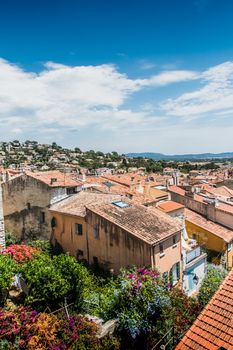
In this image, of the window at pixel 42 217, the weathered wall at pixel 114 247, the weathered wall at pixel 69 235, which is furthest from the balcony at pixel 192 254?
the window at pixel 42 217

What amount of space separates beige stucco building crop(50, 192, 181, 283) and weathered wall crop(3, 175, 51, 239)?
1.66 meters

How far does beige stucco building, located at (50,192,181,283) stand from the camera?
2078 centimetres

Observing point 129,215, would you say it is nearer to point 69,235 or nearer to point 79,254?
point 79,254

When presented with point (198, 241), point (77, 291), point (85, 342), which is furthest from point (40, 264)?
point (198, 241)

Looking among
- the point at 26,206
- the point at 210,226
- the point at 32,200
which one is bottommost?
the point at 210,226

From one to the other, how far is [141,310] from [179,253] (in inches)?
386

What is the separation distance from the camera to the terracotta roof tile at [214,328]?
24.1 ft

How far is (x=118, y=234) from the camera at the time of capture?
71.0 ft

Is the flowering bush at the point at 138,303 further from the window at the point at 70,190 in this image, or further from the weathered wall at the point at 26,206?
the window at the point at 70,190

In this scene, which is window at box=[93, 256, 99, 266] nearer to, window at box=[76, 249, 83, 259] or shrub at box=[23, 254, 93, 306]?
window at box=[76, 249, 83, 259]

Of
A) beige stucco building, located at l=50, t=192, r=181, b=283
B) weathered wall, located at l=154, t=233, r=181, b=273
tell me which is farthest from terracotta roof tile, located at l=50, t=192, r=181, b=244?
weathered wall, located at l=154, t=233, r=181, b=273

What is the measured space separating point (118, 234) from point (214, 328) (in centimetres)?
1418

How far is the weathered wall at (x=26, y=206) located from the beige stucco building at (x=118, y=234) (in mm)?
1659

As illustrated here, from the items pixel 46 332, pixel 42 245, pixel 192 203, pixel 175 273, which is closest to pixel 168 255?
pixel 175 273
